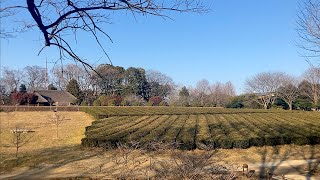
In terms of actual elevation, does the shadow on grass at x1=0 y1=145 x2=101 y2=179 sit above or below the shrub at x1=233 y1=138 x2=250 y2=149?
below

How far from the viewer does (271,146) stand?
17.3 meters

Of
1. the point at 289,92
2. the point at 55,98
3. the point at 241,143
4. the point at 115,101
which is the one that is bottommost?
the point at 241,143

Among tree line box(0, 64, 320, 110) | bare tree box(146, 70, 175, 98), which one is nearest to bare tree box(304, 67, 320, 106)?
tree line box(0, 64, 320, 110)

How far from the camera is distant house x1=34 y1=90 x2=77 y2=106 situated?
5909 cm

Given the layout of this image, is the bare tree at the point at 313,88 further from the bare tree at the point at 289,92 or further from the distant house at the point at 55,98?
the distant house at the point at 55,98

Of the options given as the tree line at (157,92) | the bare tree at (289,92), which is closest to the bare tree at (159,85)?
the tree line at (157,92)

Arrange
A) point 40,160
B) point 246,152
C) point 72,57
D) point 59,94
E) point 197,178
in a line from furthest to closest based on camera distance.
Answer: point 59,94, point 246,152, point 40,160, point 197,178, point 72,57

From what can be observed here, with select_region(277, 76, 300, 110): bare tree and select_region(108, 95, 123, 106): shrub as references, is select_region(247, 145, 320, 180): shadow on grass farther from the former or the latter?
select_region(277, 76, 300, 110): bare tree

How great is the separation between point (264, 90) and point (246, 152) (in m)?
51.1

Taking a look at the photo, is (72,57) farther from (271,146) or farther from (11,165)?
(271,146)

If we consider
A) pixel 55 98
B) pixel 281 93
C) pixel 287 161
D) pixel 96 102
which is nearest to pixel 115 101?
pixel 96 102

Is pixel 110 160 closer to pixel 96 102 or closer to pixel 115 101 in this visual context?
pixel 96 102

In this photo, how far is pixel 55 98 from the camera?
202ft

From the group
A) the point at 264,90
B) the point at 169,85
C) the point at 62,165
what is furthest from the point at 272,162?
the point at 169,85
